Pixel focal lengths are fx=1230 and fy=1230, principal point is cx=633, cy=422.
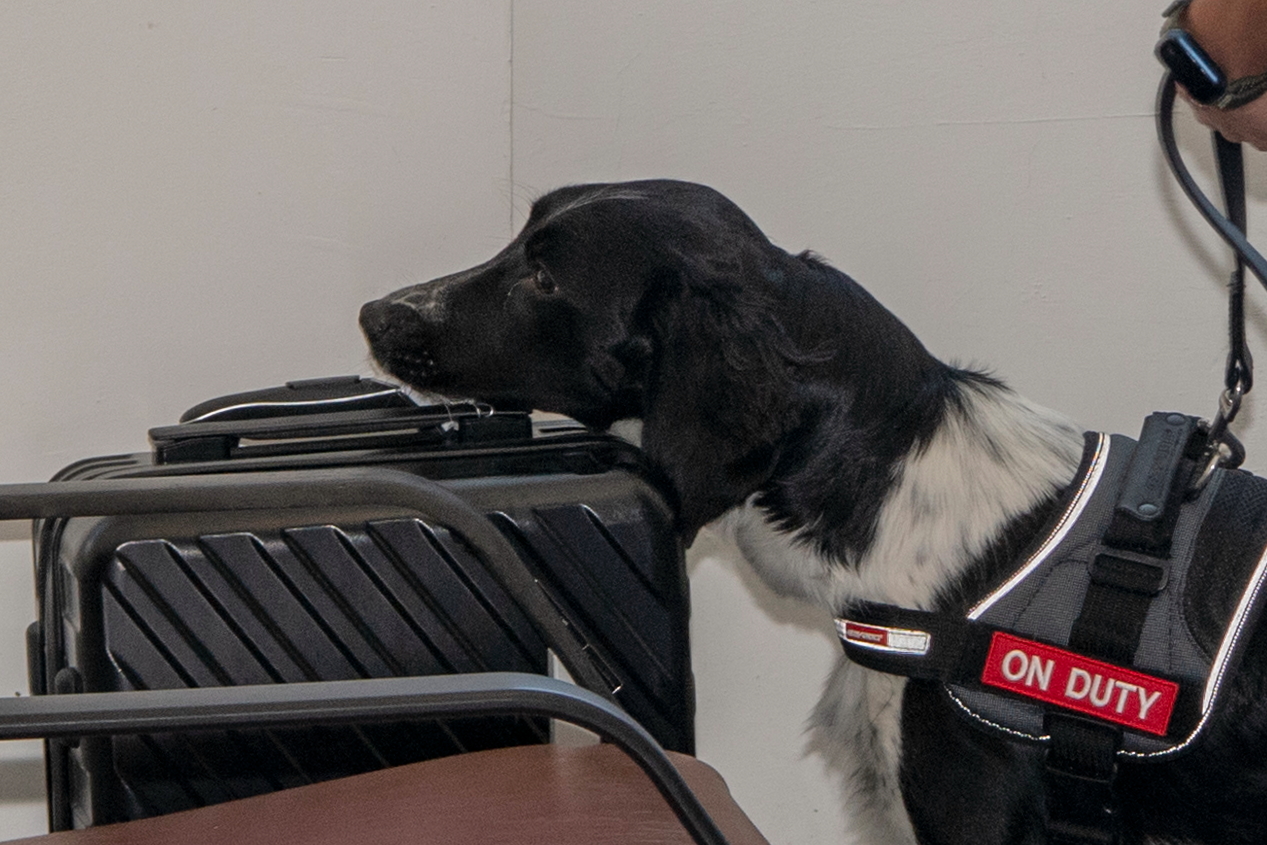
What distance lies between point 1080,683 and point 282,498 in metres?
0.66

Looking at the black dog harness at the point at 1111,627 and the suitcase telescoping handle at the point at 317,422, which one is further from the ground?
the suitcase telescoping handle at the point at 317,422

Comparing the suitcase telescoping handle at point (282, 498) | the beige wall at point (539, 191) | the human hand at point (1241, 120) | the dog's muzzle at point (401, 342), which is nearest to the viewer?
the suitcase telescoping handle at point (282, 498)

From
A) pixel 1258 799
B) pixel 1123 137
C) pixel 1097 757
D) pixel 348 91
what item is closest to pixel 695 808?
pixel 1097 757

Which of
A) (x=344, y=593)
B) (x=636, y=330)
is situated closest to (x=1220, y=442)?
(x=636, y=330)

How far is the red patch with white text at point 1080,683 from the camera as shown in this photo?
998 mm

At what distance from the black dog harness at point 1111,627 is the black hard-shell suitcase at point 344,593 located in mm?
263

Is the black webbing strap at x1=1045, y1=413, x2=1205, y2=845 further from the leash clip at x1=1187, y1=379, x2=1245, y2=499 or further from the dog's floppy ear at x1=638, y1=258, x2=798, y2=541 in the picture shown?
the dog's floppy ear at x1=638, y1=258, x2=798, y2=541

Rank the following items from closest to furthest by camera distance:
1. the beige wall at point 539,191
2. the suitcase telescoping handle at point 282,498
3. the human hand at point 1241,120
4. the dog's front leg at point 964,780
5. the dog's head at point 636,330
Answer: the suitcase telescoping handle at point 282,498 → the human hand at point 1241,120 → the dog's front leg at point 964,780 → the dog's head at point 636,330 → the beige wall at point 539,191

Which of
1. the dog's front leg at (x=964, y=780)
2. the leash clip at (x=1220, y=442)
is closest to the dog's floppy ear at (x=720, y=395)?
the dog's front leg at (x=964, y=780)

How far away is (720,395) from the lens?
45.4 inches

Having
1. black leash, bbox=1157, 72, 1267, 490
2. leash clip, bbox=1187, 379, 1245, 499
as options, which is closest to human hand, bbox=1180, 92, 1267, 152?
black leash, bbox=1157, 72, 1267, 490

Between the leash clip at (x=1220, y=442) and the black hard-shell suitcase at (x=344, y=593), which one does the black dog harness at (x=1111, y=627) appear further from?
the black hard-shell suitcase at (x=344, y=593)

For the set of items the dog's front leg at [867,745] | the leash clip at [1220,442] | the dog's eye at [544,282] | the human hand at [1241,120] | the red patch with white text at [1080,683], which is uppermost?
the human hand at [1241,120]

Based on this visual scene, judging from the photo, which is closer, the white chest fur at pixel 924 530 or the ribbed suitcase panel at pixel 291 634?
the ribbed suitcase panel at pixel 291 634
